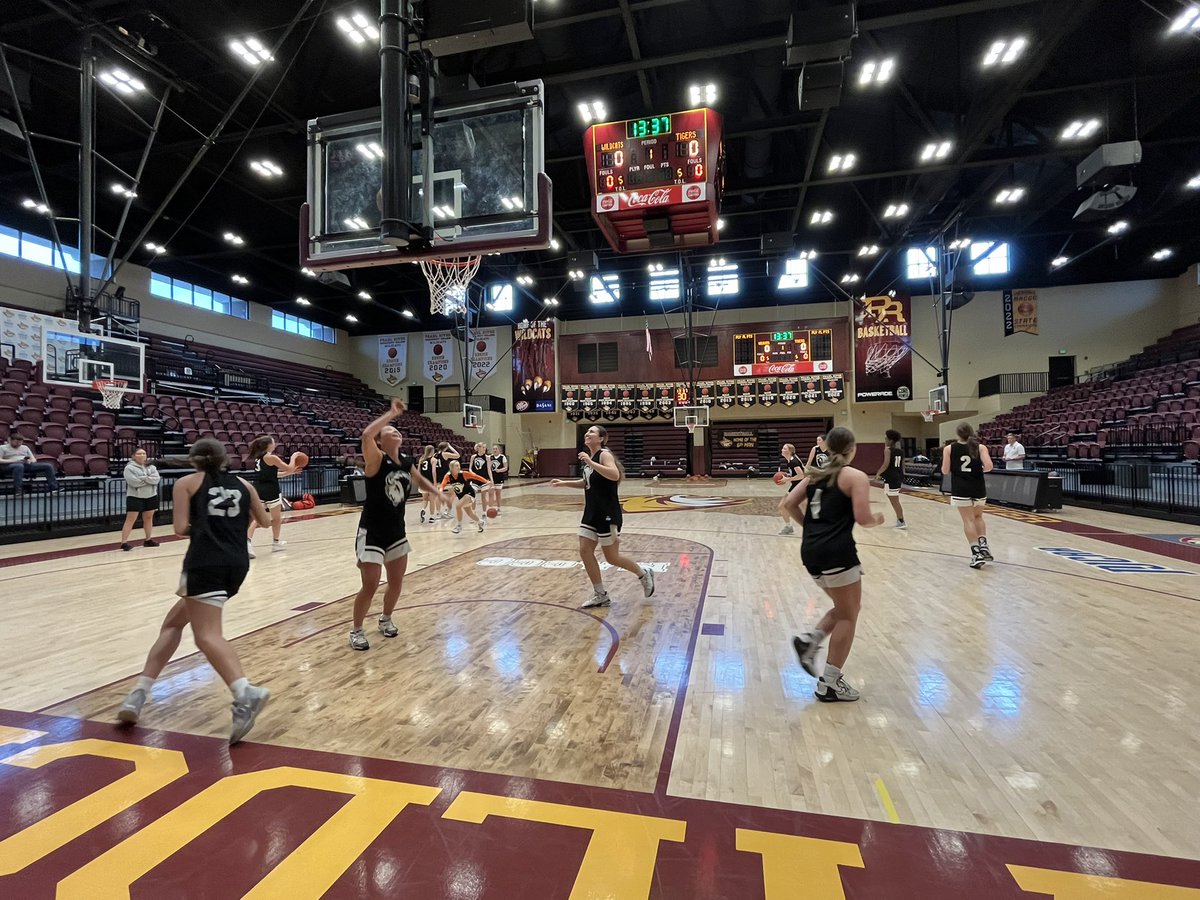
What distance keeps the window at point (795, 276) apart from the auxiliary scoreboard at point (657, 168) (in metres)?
14.9

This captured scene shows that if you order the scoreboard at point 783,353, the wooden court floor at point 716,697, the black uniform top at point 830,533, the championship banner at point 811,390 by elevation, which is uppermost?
the scoreboard at point 783,353

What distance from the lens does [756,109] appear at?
39.8 ft

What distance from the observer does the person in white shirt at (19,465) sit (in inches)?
375

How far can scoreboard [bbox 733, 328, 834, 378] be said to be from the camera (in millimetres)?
24859

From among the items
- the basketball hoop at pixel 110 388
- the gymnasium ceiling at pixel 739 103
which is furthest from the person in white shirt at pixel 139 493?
the gymnasium ceiling at pixel 739 103

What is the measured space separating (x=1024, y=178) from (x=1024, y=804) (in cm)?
1928

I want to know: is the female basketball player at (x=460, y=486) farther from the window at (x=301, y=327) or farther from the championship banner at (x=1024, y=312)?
the championship banner at (x=1024, y=312)

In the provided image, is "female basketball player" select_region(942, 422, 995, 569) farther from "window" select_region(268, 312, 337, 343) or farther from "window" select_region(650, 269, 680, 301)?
"window" select_region(268, 312, 337, 343)

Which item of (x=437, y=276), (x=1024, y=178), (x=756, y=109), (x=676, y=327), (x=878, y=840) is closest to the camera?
(x=878, y=840)

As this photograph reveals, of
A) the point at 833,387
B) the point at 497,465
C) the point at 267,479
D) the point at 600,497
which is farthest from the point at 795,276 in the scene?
the point at 267,479

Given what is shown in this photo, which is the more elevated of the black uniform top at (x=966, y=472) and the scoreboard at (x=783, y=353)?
the scoreboard at (x=783, y=353)

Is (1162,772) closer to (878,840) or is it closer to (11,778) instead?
(878,840)

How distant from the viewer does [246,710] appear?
9.04 feet

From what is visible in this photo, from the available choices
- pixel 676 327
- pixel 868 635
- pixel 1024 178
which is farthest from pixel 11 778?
pixel 676 327
